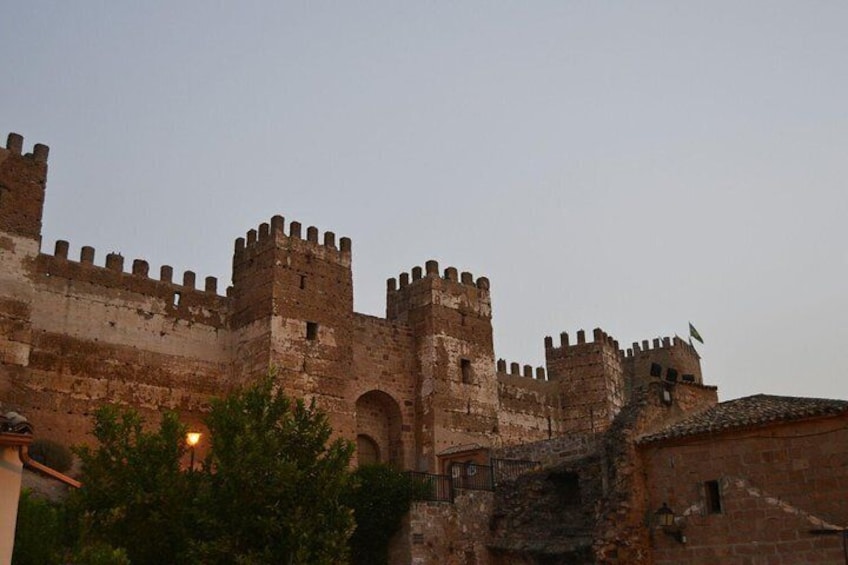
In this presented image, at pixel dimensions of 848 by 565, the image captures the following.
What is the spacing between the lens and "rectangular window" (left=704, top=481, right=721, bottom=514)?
1741 cm

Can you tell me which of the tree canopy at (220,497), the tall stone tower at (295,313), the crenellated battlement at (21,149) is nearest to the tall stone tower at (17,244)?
the crenellated battlement at (21,149)

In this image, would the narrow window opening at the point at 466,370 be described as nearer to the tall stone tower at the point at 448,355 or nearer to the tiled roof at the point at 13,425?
the tall stone tower at the point at 448,355

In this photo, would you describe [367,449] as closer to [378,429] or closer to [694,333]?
[378,429]

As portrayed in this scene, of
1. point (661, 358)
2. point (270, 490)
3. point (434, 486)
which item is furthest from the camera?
point (661, 358)

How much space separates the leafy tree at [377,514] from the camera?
20750mm

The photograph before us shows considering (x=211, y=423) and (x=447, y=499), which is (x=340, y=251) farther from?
(x=211, y=423)

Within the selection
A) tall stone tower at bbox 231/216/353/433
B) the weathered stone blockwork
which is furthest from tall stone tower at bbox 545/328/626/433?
the weathered stone blockwork

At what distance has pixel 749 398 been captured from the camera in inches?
771

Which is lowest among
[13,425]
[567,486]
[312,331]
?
[567,486]

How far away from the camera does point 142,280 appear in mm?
27297

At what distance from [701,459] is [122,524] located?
444 inches

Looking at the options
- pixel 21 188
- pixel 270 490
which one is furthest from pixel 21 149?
pixel 270 490

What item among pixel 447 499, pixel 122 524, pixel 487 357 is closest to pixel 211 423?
pixel 122 524

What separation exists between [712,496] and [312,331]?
49.2 feet
